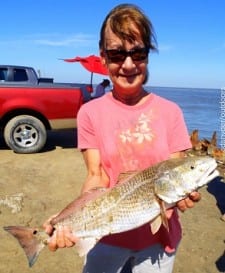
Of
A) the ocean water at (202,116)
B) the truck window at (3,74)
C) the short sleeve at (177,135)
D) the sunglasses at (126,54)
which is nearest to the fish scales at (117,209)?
the short sleeve at (177,135)

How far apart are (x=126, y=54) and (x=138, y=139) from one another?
0.57m

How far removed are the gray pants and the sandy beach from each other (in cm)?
236

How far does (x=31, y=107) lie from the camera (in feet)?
35.1

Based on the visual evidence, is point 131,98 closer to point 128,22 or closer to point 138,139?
point 138,139

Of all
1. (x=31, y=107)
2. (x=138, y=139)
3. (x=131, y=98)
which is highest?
(x=131, y=98)

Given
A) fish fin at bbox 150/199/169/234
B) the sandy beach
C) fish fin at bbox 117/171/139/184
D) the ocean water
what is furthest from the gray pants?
the ocean water

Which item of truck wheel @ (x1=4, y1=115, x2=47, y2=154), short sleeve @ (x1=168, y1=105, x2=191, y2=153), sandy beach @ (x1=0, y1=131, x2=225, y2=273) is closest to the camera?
short sleeve @ (x1=168, y1=105, x2=191, y2=153)

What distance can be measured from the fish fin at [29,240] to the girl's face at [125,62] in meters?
1.12

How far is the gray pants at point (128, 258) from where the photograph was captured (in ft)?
9.48

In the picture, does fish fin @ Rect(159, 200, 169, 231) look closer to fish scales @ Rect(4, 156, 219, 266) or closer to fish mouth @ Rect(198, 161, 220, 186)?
fish scales @ Rect(4, 156, 219, 266)

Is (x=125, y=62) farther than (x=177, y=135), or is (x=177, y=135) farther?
(x=177, y=135)

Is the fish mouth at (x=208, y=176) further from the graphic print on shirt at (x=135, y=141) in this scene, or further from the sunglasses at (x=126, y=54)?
the sunglasses at (x=126, y=54)

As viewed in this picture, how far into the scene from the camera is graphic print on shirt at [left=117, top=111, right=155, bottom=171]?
2.86 m

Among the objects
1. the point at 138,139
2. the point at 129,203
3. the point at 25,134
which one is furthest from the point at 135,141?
the point at 25,134
